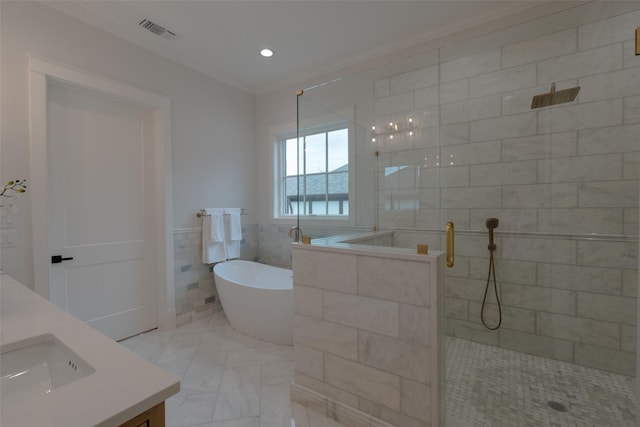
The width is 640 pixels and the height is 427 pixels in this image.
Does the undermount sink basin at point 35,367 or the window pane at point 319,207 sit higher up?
the window pane at point 319,207

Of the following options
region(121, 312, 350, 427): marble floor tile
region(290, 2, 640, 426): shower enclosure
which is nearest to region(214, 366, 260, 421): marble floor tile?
region(121, 312, 350, 427): marble floor tile

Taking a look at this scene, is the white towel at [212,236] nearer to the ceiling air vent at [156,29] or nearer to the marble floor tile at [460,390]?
the marble floor tile at [460,390]

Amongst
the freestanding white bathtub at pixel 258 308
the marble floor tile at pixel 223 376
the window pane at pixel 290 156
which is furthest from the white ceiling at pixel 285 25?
the marble floor tile at pixel 223 376

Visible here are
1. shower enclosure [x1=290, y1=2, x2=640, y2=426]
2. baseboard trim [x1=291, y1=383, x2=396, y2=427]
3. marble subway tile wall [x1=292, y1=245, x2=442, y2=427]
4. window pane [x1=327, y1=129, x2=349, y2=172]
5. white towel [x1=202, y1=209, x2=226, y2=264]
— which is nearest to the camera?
marble subway tile wall [x1=292, y1=245, x2=442, y2=427]

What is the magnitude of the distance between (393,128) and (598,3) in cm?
146

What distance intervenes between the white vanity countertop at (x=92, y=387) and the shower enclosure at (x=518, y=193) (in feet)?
4.06

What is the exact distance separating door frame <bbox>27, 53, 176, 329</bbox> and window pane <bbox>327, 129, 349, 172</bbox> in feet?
5.17

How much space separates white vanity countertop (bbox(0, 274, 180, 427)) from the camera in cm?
52

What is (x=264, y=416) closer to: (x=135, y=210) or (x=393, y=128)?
(x=135, y=210)

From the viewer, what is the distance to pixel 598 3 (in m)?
1.81

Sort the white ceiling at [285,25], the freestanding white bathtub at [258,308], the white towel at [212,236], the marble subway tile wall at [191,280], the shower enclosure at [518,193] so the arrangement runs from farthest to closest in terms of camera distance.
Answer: the white towel at [212,236] → the marble subway tile wall at [191,280] → the freestanding white bathtub at [258,308] → the white ceiling at [285,25] → the shower enclosure at [518,193]

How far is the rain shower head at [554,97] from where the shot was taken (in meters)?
1.96

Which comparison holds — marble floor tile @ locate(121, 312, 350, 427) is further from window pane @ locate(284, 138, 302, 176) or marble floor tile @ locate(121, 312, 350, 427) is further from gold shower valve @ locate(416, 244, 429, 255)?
window pane @ locate(284, 138, 302, 176)

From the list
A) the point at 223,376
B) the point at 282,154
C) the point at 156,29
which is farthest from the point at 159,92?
the point at 223,376
